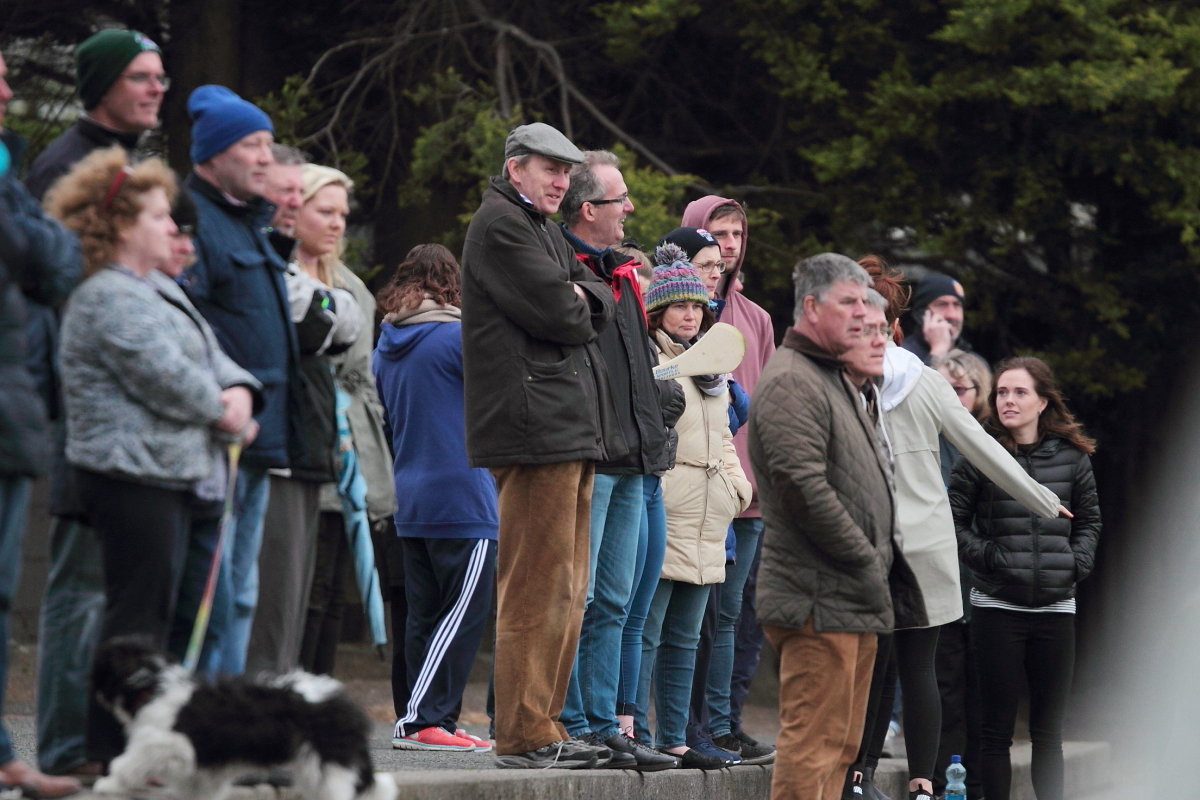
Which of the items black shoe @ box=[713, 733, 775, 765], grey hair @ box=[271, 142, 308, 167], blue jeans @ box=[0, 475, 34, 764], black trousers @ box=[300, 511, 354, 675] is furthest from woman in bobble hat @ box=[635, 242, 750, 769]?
blue jeans @ box=[0, 475, 34, 764]

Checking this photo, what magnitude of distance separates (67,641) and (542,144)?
2435 millimetres

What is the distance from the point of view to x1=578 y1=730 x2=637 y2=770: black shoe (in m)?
5.68

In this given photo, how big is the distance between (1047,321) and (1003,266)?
510mm

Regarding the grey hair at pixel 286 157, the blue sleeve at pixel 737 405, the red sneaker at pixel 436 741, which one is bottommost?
the red sneaker at pixel 436 741

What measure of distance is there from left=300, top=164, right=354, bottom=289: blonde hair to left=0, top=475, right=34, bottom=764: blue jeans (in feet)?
5.37

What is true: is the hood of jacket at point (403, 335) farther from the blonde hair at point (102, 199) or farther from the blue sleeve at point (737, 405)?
the blonde hair at point (102, 199)

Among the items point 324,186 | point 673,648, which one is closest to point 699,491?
point 673,648

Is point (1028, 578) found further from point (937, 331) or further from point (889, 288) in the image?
point (937, 331)

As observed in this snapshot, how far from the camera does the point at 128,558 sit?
3928 mm

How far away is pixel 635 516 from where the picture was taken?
597cm

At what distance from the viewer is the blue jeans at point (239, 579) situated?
434 cm

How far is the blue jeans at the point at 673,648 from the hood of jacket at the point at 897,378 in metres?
1.06

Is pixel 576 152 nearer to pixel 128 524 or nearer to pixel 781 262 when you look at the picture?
pixel 128 524

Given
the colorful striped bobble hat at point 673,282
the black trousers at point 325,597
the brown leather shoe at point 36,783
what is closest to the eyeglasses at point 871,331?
the colorful striped bobble hat at point 673,282
